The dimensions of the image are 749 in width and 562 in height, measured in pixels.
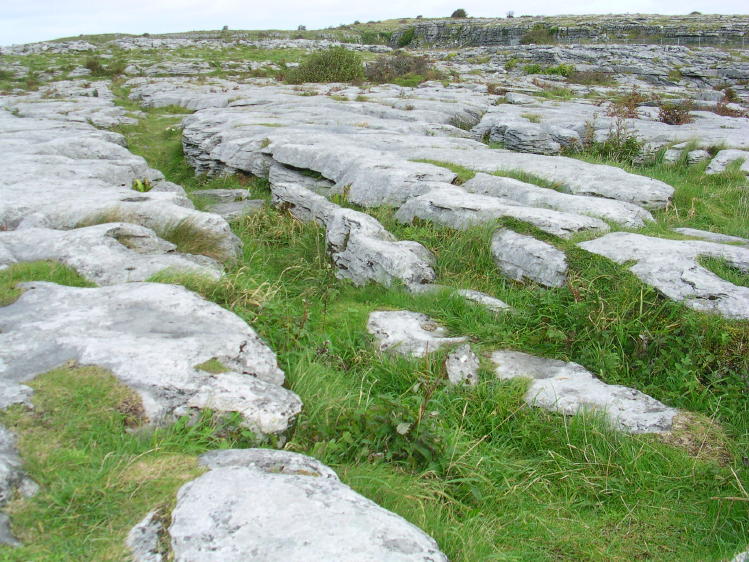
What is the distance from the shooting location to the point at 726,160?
10.9 metres

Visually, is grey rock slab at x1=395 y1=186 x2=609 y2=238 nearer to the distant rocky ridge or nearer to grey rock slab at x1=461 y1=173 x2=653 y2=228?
grey rock slab at x1=461 y1=173 x2=653 y2=228

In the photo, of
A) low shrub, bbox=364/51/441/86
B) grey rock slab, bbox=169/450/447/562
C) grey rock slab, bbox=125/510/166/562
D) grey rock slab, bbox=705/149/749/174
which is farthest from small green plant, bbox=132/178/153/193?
low shrub, bbox=364/51/441/86

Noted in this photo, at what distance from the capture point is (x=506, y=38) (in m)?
58.6

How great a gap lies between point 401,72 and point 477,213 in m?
23.4

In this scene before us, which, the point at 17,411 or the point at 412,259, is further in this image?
the point at 412,259

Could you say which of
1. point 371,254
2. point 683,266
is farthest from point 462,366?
point 683,266

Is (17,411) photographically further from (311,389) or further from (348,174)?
(348,174)

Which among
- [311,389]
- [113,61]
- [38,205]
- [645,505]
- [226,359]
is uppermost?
[113,61]

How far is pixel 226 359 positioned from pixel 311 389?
2.31ft

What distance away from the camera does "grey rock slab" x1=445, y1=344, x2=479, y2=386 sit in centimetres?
490

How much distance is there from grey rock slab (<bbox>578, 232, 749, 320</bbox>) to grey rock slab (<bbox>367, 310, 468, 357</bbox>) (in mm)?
2088

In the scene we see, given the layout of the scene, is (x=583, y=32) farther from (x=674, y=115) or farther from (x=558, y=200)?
(x=558, y=200)

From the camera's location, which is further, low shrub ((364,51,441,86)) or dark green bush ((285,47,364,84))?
low shrub ((364,51,441,86))

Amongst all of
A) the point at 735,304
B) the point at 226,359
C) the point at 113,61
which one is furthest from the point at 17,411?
the point at 113,61
